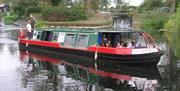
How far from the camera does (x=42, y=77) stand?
22188 millimetres

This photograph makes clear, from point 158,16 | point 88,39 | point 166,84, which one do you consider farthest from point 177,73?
point 158,16

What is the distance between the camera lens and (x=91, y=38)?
2861 centimetres

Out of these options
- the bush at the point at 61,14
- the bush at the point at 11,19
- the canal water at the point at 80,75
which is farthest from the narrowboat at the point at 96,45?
the bush at the point at 11,19

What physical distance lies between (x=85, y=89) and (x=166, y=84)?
12.6ft

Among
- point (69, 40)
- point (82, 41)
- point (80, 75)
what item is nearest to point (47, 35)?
point (69, 40)

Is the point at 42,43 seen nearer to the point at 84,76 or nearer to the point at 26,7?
the point at 84,76

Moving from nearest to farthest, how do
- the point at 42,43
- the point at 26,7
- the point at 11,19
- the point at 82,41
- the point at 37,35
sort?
the point at 82,41 < the point at 42,43 < the point at 37,35 < the point at 26,7 < the point at 11,19

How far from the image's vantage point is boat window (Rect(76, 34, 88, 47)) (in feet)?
96.1

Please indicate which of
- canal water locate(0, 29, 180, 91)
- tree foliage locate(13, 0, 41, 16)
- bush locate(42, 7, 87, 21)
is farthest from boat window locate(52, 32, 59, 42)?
tree foliage locate(13, 0, 41, 16)

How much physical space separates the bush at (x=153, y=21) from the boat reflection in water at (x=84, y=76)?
3635 centimetres

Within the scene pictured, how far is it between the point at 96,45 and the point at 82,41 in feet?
7.24

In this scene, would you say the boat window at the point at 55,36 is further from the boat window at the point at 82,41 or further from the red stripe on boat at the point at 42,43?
the boat window at the point at 82,41

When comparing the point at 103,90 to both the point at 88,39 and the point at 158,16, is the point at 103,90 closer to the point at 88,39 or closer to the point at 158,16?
the point at 88,39

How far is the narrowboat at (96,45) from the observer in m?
25.2
